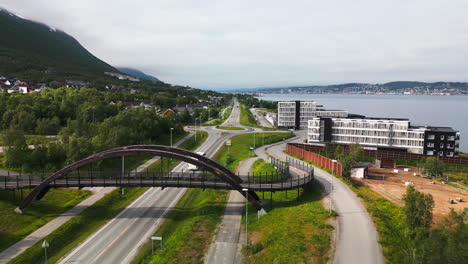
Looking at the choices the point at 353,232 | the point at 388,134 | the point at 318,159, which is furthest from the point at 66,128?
the point at 388,134

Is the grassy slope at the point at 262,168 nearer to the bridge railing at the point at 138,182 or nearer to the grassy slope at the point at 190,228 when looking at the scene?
the grassy slope at the point at 190,228

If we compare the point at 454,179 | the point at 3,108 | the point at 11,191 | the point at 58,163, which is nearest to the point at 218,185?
the point at 11,191

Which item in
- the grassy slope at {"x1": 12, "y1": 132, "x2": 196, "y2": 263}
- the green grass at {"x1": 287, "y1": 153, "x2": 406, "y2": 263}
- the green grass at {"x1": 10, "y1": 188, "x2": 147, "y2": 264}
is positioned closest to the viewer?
the green grass at {"x1": 287, "y1": 153, "x2": 406, "y2": 263}

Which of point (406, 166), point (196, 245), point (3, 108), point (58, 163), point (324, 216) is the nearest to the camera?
point (196, 245)

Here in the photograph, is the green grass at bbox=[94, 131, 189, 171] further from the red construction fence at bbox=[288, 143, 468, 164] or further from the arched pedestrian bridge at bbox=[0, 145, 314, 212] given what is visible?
the red construction fence at bbox=[288, 143, 468, 164]

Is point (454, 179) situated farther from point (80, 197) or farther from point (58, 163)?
point (58, 163)

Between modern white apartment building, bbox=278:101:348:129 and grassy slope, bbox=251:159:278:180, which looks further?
modern white apartment building, bbox=278:101:348:129

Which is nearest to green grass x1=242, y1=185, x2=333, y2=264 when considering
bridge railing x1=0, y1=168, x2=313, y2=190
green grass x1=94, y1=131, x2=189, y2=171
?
bridge railing x1=0, y1=168, x2=313, y2=190
